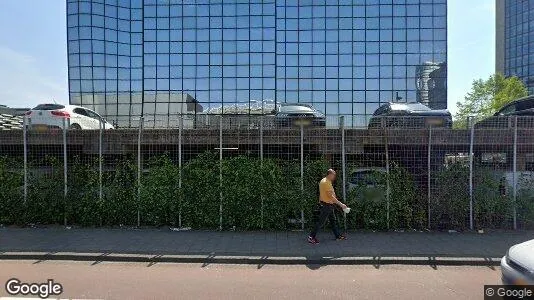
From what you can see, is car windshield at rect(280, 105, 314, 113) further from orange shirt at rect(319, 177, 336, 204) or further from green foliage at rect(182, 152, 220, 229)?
orange shirt at rect(319, 177, 336, 204)

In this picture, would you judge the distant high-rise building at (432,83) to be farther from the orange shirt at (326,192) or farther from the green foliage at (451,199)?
the orange shirt at (326,192)

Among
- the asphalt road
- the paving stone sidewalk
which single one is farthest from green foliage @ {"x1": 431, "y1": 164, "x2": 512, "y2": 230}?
the asphalt road

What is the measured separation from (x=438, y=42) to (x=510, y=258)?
3164cm

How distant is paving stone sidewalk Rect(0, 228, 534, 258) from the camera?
688cm

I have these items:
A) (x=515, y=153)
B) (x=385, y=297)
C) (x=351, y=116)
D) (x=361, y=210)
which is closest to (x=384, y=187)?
(x=361, y=210)

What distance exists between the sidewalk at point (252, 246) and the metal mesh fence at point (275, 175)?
51 cm

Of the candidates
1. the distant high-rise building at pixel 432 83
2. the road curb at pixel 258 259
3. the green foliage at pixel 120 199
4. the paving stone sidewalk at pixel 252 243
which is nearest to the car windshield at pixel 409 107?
the paving stone sidewalk at pixel 252 243

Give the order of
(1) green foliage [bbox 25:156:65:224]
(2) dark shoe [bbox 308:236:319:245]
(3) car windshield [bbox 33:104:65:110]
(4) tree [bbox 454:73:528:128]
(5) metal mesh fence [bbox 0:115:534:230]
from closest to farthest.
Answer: (2) dark shoe [bbox 308:236:319:245] → (5) metal mesh fence [bbox 0:115:534:230] → (1) green foliage [bbox 25:156:65:224] → (3) car windshield [bbox 33:104:65:110] → (4) tree [bbox 454:73:528:128]

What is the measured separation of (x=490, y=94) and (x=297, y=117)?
28172 mm

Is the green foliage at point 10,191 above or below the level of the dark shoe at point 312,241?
above

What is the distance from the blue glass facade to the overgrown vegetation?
69.2 meters

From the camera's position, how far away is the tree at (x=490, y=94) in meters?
30.0

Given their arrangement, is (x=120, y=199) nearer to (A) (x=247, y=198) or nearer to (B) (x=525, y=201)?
(A) (x=247, y=198)

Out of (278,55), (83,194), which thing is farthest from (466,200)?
(278,55)
